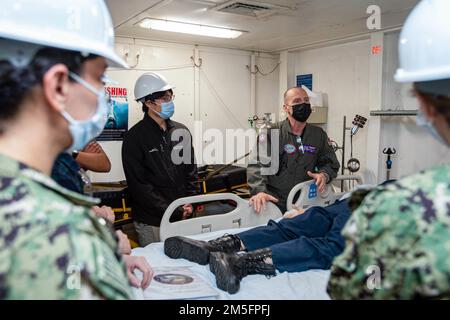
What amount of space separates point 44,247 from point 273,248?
1710 mm

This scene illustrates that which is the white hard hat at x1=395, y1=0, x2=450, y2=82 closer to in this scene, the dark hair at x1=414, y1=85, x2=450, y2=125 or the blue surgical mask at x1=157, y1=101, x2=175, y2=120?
the dark hair at x1=414, y1=85, x2=450, y2=125

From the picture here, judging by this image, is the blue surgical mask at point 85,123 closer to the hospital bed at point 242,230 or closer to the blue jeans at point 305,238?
the hospital bed at point 242,230

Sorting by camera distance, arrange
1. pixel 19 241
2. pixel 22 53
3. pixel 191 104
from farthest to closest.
Answer: pixel 191 104
pixel 22 53
pixel 19 241

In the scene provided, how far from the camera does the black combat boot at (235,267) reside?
6.08 feet

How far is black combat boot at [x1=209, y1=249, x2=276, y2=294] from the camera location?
1.85 m

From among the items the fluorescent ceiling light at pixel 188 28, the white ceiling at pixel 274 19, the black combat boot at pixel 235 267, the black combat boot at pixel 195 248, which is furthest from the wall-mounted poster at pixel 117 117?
the black combat boot at pixel 235 267

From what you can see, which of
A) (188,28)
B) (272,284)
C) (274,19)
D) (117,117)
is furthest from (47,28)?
(117,117)

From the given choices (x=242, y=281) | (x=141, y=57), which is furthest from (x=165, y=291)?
(x=141, y=57)

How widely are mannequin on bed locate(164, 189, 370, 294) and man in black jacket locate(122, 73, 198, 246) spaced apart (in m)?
0.63

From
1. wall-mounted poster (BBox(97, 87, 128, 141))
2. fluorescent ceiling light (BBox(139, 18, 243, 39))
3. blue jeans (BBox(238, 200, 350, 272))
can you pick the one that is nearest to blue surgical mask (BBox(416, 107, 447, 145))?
blue jeans (BBox(238, 200, 350, 272))

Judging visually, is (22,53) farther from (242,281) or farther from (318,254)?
(318,254)

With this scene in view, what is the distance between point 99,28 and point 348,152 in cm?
466

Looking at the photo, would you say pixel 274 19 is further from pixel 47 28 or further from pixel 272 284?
pixel 47 28

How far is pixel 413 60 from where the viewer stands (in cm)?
94
